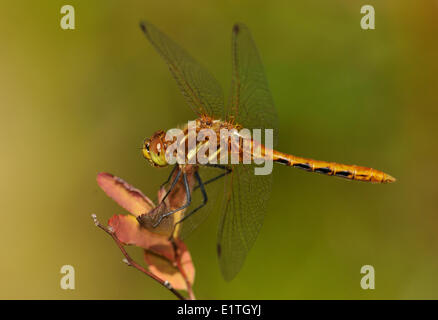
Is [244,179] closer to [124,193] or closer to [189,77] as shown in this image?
[189,77]

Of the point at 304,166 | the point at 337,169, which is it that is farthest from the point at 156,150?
the point at 337,169

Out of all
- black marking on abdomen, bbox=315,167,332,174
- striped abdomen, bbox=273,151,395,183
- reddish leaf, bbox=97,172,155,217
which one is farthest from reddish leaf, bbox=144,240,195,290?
black marking on abdomen, bbox=315,167,332,174

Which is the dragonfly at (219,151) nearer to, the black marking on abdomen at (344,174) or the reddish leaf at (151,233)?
the black marking on abdomen at (344,174)

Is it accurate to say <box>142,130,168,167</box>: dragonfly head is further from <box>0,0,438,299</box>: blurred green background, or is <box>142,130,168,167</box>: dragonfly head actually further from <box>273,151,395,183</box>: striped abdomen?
<box>0,0,438,299</box>: blurred green background

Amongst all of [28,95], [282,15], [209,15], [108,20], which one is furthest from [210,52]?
[28,95]

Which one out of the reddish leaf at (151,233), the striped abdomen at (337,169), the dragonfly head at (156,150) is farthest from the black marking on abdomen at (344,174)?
the reddish leaf at (151,233)

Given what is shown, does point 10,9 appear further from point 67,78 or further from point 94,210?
point 94,210
